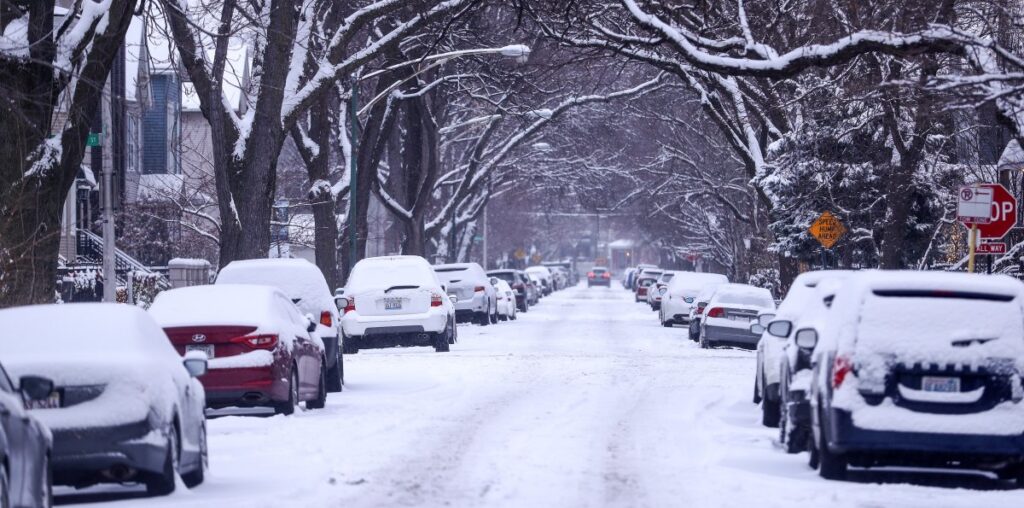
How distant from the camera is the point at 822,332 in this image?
41.8ft

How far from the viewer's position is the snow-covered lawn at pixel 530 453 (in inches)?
434

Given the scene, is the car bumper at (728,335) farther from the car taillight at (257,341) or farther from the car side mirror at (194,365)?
the car side mirror at (194,365)

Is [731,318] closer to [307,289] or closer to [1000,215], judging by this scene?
[1000,215]

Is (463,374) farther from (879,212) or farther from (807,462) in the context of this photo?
(879,212)

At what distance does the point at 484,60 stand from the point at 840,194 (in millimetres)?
8917

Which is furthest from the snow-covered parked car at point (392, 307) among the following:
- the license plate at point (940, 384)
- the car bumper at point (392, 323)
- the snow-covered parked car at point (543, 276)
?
the snow-covered parked car at point (543, 276)

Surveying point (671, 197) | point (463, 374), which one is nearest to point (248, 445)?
point (463, 374)

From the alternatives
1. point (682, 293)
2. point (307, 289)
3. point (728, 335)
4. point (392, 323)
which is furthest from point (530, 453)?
point (682, 293)

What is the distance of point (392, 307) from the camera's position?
94.2 ft

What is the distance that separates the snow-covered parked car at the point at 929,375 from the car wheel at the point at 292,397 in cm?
651

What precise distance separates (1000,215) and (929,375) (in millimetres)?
13314

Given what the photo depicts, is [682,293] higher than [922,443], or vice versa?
[682,293]

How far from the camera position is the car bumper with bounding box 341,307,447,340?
28578 millimetres

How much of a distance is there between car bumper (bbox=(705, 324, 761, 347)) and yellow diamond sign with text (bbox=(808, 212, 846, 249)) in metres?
3.75
